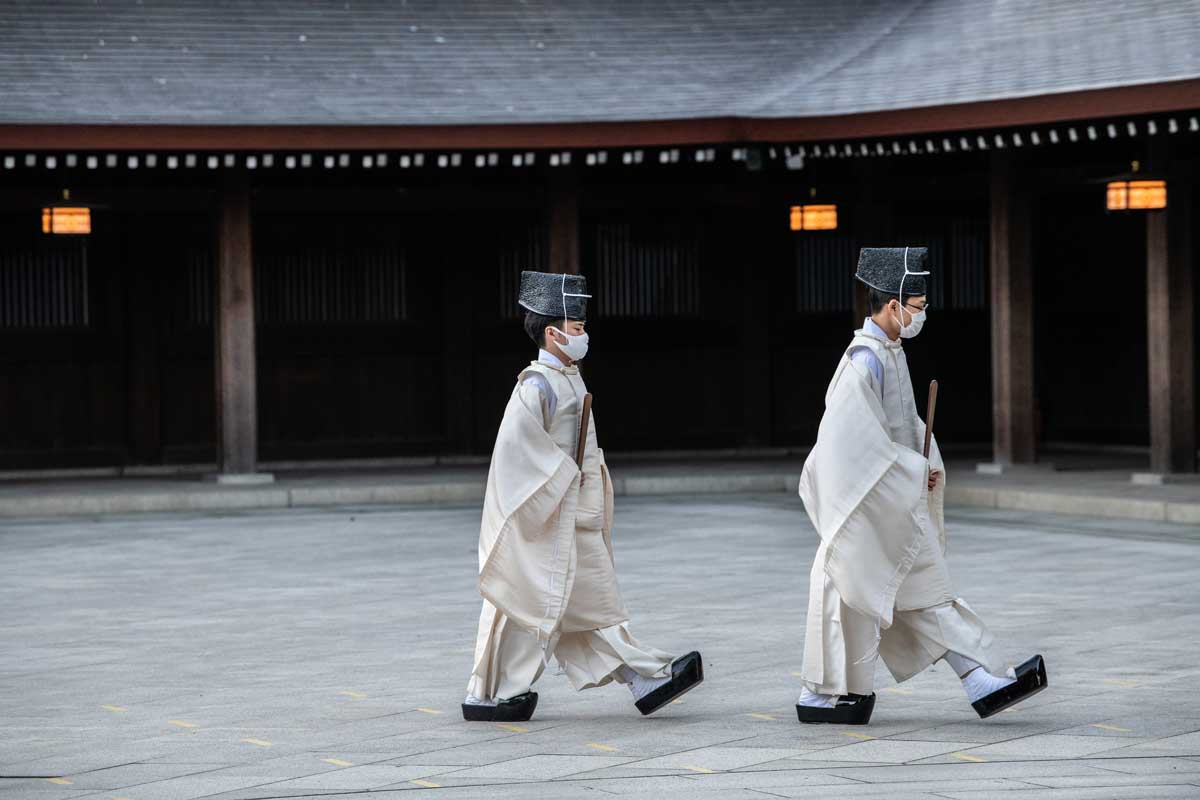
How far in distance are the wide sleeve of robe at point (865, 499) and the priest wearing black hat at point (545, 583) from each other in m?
0.71

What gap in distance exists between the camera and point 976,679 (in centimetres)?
717

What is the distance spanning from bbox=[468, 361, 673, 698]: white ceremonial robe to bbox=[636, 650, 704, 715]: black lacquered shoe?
87 mm

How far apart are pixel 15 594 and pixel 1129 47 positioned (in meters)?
10.2

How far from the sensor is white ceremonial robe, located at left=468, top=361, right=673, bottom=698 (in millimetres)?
7406

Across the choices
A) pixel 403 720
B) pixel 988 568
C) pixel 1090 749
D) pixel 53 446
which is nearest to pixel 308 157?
pixel 53 446

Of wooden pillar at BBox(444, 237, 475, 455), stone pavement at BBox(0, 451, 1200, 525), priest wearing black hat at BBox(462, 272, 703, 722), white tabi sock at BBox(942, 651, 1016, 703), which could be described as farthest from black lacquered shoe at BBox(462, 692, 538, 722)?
wooden pillar at BBox(444, 237, 475, 455)

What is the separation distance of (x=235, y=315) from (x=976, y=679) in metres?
11.6

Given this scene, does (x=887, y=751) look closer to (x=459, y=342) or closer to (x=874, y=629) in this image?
(x=874, y=629)

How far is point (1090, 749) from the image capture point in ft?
22.3

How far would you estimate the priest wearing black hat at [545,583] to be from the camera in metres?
7.41

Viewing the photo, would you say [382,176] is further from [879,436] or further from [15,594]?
[879,436]

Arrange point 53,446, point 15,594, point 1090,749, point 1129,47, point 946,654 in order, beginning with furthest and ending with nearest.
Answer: point 53,446
point 1129,47
point 15,594
point 946,654
point 1090,749

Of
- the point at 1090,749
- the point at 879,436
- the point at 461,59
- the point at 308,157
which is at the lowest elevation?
the point at 1090,749

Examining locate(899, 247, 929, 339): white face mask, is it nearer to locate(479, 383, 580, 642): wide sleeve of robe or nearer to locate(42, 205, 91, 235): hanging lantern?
locate(479, 383, 580, 642): wide sleeve of robe
